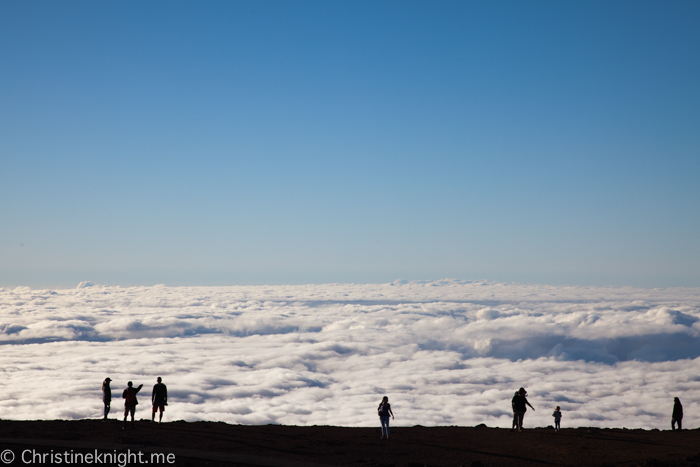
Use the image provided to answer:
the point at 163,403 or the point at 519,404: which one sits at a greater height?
the point at 163,403

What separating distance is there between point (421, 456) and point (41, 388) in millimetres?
222978

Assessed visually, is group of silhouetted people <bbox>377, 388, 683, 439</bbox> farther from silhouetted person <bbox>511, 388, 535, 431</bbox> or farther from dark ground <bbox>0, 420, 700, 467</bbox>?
dark ground <bbox>0, 420, 700, 467</bbox>

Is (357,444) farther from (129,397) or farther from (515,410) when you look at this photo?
(129,397)

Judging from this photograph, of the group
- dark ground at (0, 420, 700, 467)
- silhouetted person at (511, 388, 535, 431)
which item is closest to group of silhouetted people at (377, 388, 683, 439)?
silhouetted person at (511, 388, 535, 431)

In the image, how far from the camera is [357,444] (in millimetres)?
18141

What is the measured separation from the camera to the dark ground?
581 inches

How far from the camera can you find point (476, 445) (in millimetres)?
18016

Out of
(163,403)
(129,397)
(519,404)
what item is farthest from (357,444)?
(129,397)

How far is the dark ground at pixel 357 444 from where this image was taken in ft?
48.4

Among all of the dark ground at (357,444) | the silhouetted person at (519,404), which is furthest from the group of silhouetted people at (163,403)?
the dark ground at (357,444)

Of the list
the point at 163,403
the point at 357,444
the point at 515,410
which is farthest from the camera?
the point at 515,410

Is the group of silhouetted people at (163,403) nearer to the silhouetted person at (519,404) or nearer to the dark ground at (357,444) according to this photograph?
the silhouetted person at (519,404)

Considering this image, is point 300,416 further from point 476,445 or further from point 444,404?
point 476,445

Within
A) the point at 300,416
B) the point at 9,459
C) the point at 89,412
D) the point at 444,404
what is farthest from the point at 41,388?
the point at 9,459
